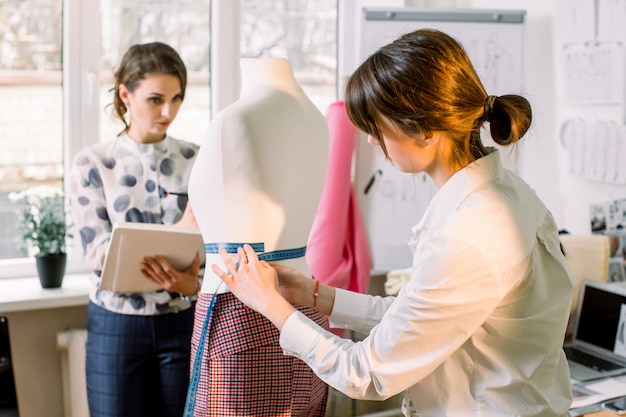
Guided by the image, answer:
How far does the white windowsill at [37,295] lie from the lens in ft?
8.08

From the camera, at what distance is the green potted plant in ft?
8.54

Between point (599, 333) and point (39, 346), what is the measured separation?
1.91 metres

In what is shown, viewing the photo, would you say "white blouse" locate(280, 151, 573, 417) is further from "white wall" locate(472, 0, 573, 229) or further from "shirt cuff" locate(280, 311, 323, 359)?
"white wall" locate(472, 0, 573, 229)

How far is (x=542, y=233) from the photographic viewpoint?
1.26 meters

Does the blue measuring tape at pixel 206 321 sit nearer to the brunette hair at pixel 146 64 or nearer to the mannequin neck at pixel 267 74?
the mannequin neck at pixel 267 74

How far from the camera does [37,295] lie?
2.53 m

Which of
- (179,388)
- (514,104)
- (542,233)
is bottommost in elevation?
(179,388)

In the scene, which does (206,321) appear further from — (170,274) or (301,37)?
(301,37)

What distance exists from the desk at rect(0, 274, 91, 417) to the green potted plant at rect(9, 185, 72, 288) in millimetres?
64

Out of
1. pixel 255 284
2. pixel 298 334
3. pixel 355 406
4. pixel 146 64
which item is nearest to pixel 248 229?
pixel 255 284

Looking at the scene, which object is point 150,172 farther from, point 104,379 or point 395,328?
point 395,328

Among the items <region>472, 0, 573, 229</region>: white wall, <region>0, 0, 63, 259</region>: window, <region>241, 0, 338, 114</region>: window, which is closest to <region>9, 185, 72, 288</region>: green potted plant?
<region>0, 0, 63, 259</region>: window

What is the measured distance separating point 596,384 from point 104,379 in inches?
53.7

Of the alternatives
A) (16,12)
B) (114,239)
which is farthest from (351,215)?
(16,12)
